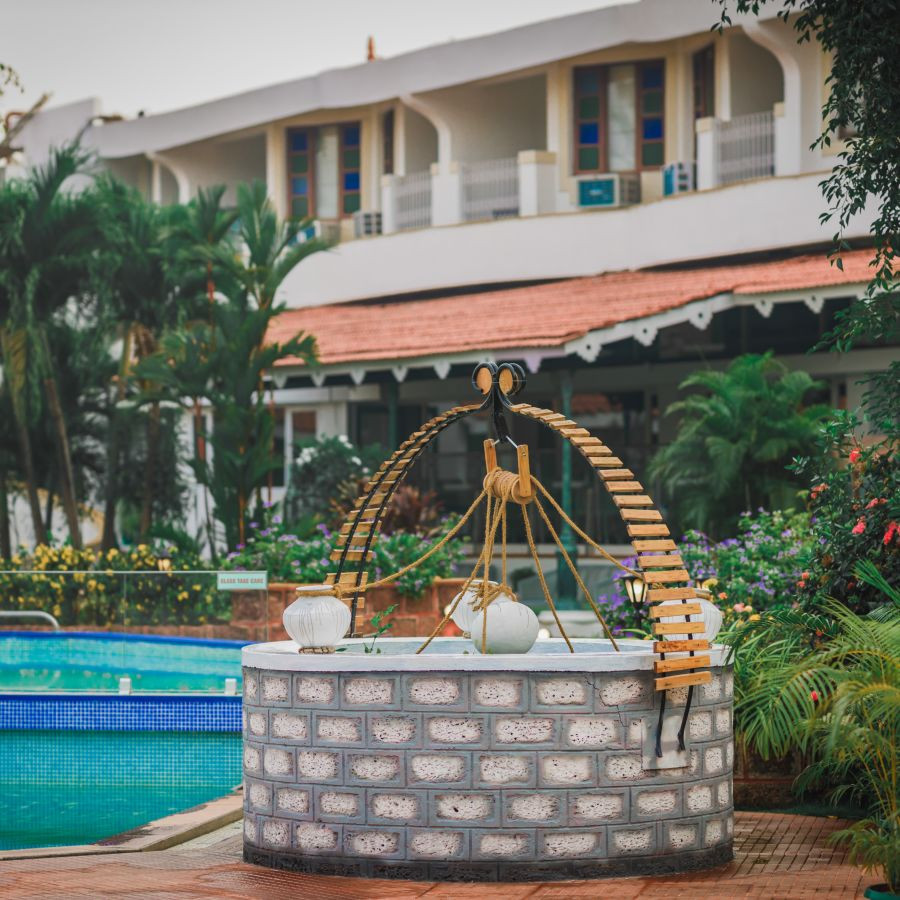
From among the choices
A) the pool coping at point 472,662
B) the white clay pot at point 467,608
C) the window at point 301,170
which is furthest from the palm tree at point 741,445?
the window at point 301,170

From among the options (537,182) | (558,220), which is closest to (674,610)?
(558,220)

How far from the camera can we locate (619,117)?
25625mm

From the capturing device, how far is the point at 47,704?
1458cm

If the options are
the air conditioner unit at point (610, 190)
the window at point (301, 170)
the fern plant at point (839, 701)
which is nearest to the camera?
the fern plant at point (839, 701)

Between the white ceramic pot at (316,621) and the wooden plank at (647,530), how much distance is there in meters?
1.69

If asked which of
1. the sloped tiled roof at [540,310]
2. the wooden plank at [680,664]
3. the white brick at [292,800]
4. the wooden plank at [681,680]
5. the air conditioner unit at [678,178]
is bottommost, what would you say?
the white brick at [292,800]

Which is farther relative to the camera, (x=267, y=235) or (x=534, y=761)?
(x=267, y=235)

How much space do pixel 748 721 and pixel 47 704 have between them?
710 centimetres

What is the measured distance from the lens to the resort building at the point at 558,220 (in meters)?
21.4

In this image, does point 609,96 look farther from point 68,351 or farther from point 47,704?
point 47,704

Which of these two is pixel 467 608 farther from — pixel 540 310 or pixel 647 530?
pixel 540 310

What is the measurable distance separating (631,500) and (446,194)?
19301 mm

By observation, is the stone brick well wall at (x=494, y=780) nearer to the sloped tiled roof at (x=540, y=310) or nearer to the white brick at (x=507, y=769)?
the white brick at (x=507, y=769)

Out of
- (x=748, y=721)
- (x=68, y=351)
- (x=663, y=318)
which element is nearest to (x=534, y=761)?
(x=748, y=721)
